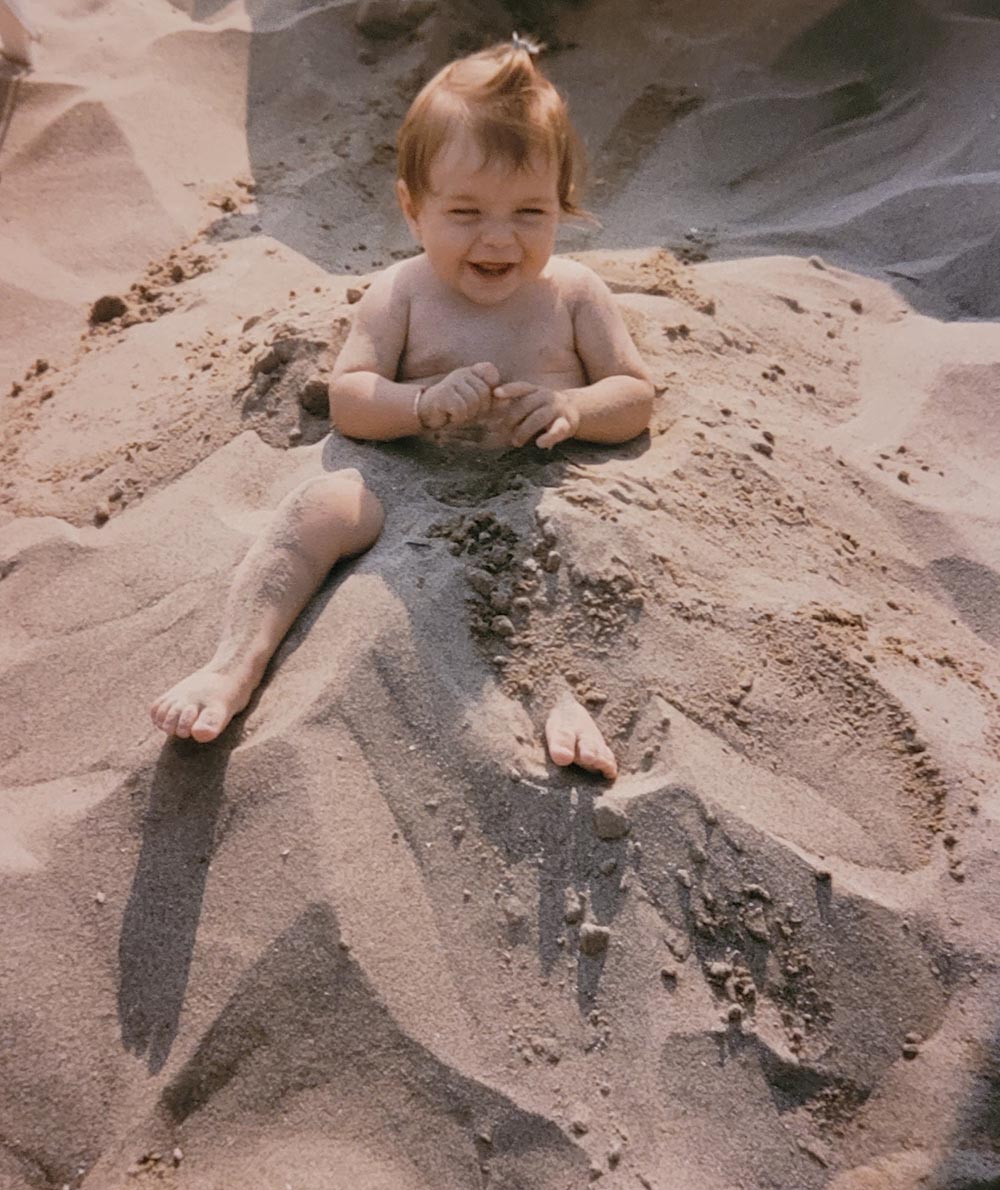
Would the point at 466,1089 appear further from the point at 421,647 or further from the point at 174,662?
the point at 174,662

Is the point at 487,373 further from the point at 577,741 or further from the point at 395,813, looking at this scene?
the point at 395,813

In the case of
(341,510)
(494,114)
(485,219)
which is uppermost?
(494,114)

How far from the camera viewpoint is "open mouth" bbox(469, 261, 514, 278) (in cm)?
205

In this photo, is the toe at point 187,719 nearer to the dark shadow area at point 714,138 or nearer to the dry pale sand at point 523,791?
the dry pale sand at point 523,791

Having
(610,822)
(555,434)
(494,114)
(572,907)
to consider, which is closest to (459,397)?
(555,434)

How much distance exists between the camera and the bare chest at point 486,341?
212cm

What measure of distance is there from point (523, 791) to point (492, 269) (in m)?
1.09

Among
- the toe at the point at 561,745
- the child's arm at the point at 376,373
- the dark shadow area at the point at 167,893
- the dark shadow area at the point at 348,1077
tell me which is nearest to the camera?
the dark shadow area at the point at 348,1077

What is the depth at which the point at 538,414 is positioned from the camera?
6.40 ft

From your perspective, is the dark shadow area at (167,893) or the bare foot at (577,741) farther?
the bare foot at (577,741)

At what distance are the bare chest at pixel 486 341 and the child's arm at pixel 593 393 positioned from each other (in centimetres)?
7

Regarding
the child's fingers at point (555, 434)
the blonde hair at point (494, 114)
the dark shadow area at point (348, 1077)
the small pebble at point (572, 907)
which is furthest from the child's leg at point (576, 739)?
the blonde hair at point (494, 114)

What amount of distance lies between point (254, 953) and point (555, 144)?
59.9 inches

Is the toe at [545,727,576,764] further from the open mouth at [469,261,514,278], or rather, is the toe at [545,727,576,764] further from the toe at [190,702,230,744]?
the open mouth at [469,261,514,278]
